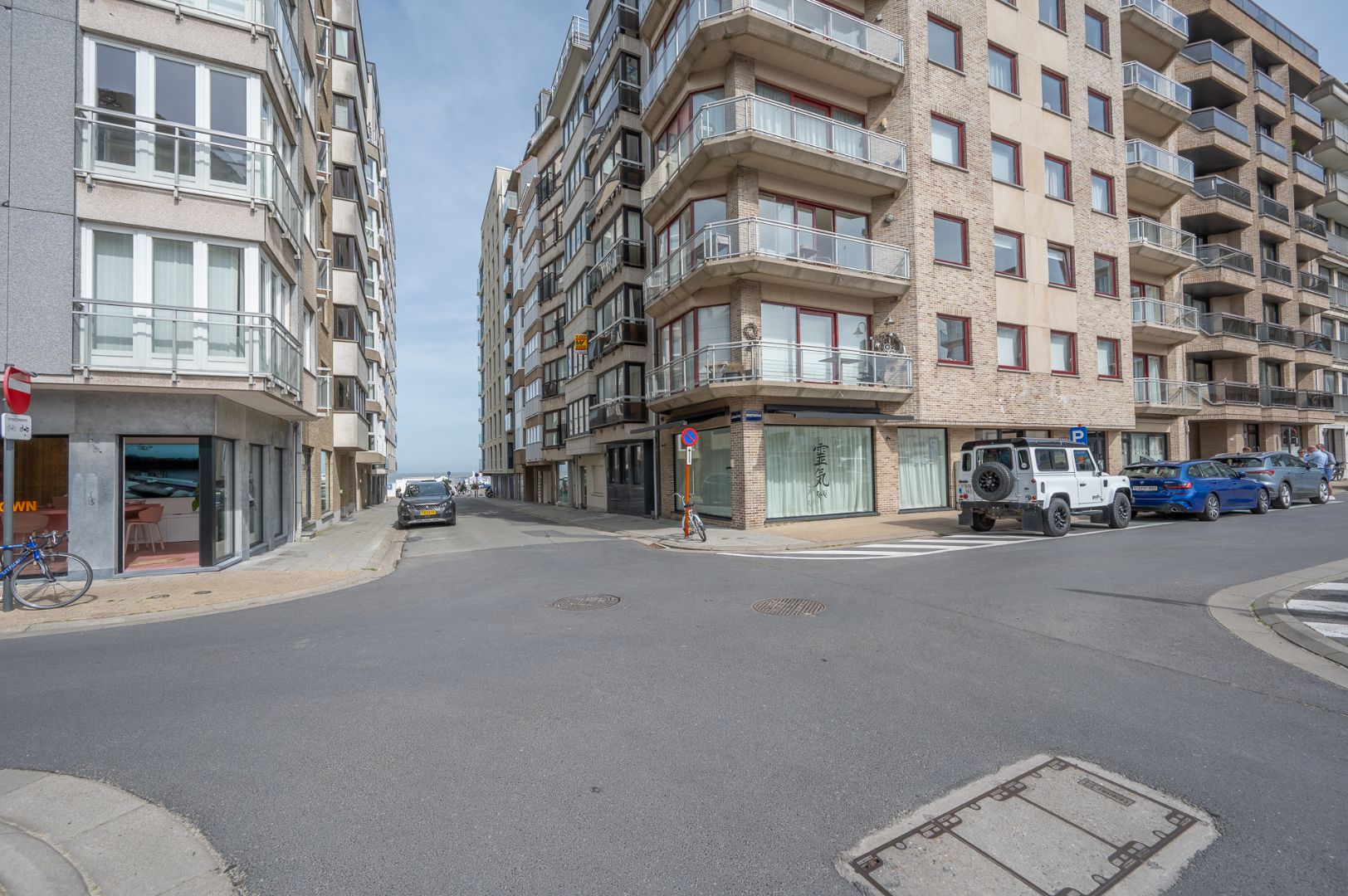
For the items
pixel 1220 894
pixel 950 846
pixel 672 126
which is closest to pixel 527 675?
pixel 950 846

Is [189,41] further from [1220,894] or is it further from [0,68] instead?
[1220,894]

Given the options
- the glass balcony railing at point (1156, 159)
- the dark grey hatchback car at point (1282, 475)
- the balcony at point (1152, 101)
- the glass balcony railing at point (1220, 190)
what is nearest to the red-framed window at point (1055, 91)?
the glass balcony railing at point (1156, 159)

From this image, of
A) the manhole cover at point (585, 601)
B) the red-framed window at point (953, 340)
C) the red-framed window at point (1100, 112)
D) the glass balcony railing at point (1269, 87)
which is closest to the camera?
the manhole cover at point (585, 601)

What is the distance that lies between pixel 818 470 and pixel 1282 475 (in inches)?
566

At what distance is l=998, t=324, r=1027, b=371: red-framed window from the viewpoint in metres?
21.2

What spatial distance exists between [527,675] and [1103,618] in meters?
5.96

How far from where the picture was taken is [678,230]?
2039 centimetres

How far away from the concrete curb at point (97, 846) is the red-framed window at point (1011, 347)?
74.3 feet

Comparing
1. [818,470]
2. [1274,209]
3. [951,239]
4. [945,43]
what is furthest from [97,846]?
[1274,209]

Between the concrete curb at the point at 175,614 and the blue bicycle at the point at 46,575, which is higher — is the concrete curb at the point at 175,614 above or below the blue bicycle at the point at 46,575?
below

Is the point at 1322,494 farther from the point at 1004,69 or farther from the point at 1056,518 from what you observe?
the point at 1004,69

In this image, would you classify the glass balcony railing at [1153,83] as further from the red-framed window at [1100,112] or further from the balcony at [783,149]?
the balcony at [783,149]

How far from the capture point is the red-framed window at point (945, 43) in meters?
20.3

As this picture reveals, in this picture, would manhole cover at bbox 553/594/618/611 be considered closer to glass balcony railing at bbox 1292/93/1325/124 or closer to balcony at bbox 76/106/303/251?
balcony at bbox 76/106/303/251
